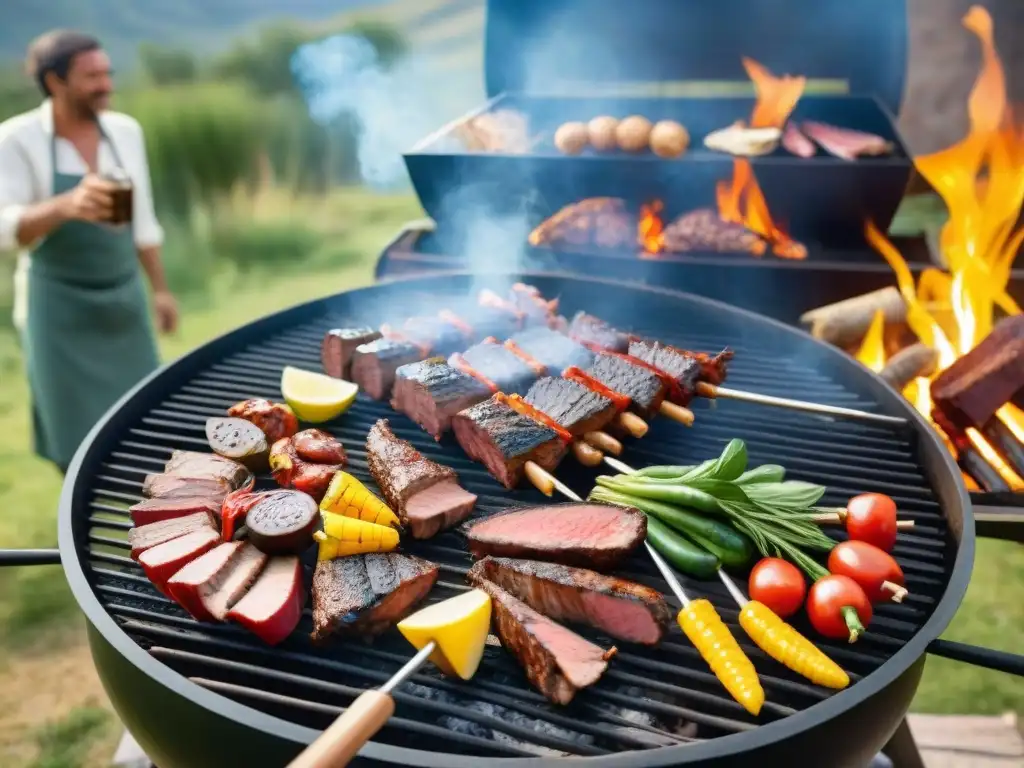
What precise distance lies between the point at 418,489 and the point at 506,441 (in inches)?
15.2

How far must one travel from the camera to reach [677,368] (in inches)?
136

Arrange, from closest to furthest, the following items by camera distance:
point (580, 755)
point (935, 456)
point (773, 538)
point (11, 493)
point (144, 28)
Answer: point (580, 755) < point (773, 538) < point (935, 456) < point (11, 493) < point (144, 28)

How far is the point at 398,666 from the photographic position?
2.28 metres

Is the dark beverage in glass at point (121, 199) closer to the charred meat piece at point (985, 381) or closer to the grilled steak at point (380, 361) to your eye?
the grilled steak at point (380, 361)

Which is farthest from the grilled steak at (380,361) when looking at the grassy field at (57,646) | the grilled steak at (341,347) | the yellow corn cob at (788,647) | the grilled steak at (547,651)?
the grassy field at (57,646)

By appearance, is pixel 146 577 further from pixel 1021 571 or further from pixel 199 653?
pixel 1021 571

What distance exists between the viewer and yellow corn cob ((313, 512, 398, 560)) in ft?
8.19

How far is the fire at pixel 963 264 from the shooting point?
16.6 feet

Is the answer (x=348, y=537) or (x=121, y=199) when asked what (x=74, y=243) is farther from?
(x=348, y=537)

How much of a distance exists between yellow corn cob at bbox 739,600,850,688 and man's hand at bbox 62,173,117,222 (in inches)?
168

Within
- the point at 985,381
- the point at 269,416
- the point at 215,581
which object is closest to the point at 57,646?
the point at 269,416

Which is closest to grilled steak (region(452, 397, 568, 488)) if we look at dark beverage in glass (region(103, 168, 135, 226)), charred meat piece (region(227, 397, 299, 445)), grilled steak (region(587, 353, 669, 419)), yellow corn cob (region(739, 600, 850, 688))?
grilled steak (region(587, 353, 669, 419))

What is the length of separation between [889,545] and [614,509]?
0.95 m

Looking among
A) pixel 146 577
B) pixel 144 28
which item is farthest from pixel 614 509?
pixel 144 28
